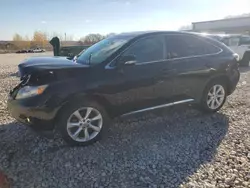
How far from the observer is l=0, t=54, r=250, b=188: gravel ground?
10.4 ft

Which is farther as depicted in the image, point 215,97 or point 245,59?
point 245,59

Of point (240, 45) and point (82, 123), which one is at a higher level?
point (240, 45)

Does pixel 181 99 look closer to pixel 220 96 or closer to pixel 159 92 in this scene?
pixel 159 92

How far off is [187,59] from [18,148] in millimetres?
3218

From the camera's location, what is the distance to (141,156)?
12.2 ft

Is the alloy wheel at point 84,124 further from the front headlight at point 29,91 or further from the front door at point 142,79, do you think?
the front headlight at point 29,91

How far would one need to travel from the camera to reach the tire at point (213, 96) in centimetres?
532

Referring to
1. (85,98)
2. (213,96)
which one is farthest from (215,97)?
(85,98)

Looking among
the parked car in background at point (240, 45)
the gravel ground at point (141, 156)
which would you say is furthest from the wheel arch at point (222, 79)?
the parked car in background at point (240, 45)

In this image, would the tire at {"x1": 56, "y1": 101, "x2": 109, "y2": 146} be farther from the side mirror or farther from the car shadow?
the side mirror

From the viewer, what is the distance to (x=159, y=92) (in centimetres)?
460

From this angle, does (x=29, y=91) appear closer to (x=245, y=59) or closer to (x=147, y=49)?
(x=147, y=49)

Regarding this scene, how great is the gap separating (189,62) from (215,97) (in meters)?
1.07

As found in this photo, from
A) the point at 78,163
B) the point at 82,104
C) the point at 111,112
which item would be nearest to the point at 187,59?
the point at 111,112
